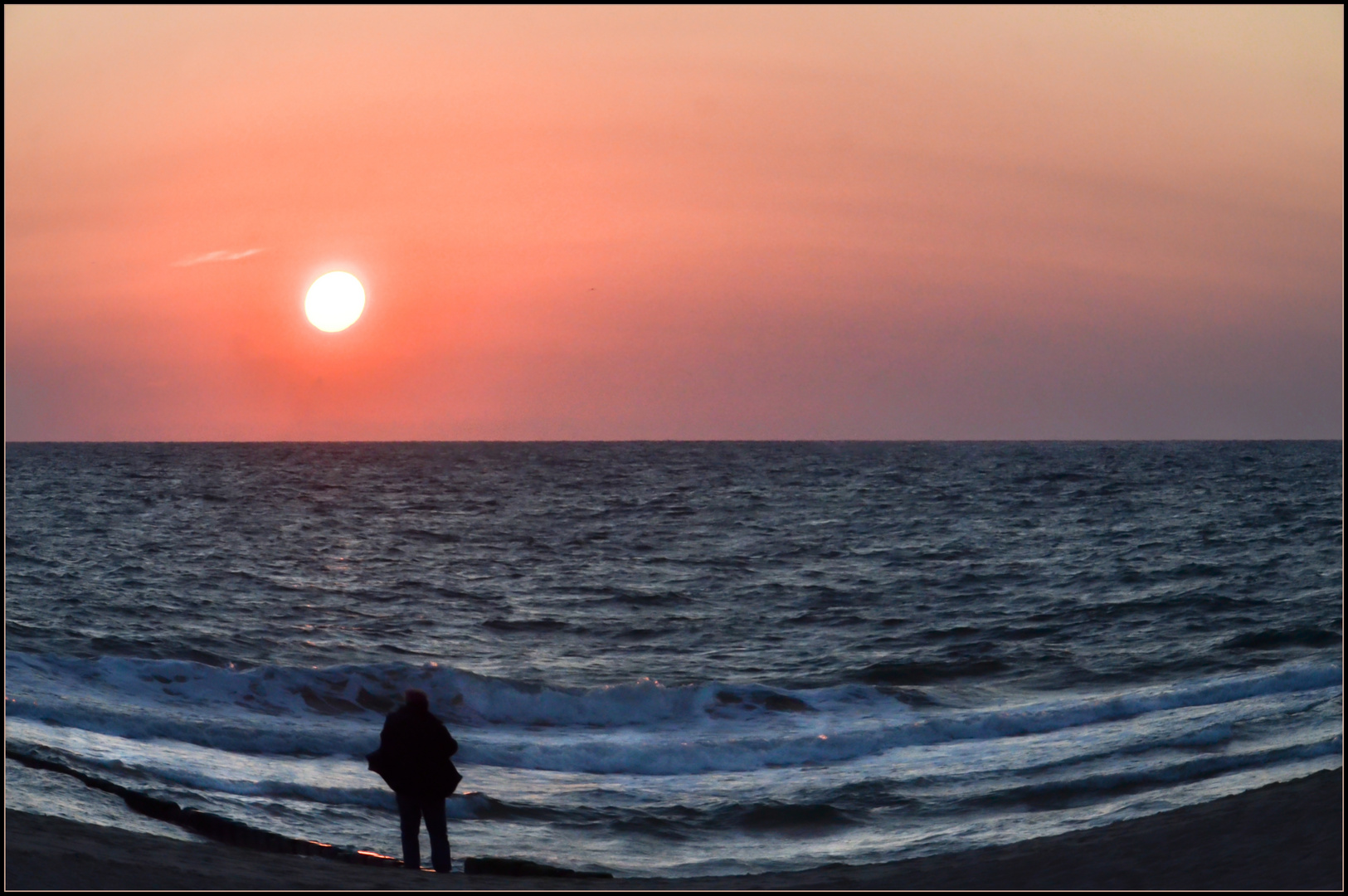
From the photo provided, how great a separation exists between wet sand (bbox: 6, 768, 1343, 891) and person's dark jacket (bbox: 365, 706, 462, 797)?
0.74 m

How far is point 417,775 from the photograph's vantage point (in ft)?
29.1

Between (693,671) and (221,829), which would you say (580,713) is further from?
(221,829)

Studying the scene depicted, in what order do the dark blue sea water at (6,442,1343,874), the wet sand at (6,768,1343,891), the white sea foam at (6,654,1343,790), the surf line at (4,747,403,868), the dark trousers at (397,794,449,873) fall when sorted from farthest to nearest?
the white sea foam at (6,654,1343,790) → the dark blue sea water at (6,442,1343,874) → the surf line at (4,747,403,868) → the dark trousers at (397,794,449,873) → the wet sand at (6,768,1343,891)

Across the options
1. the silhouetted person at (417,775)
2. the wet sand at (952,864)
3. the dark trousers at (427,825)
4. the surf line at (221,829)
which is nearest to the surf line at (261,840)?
the surf line at (221,829)

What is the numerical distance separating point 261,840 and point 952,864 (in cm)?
507

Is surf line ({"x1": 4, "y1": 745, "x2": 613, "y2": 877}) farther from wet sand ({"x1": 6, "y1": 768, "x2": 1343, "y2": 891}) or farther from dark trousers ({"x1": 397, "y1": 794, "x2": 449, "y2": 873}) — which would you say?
wet sand ({"x1": 6, "y1": 768, "x2": 1343, "y2": 891})

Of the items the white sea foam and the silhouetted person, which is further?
the white sea foam

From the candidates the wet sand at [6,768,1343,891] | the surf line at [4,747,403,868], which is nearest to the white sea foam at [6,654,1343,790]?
the surf line at [4,747,403,868]

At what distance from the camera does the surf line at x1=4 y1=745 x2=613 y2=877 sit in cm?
875

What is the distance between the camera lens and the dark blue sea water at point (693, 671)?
427 inches

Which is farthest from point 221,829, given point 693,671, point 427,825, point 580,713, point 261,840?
point 693,671

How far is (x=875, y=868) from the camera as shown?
852 centimetres

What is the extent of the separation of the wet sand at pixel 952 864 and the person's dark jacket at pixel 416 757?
0.74 meters

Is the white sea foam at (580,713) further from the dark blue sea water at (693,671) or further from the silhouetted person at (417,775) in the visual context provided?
the silhouetted person at (417,775)
